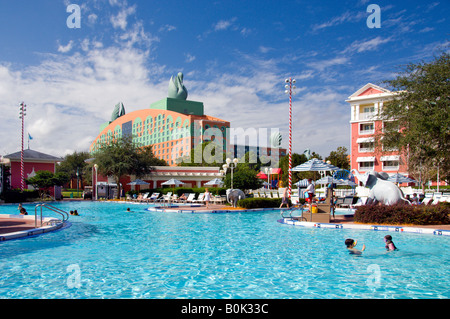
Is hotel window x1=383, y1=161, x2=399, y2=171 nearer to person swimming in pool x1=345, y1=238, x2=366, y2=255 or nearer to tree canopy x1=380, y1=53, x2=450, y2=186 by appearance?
tree canopy x1=380, y1=53, x2=450, y2=186

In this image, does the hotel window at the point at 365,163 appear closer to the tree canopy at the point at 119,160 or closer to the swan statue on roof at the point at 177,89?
the tree canopy at the point at 119,160

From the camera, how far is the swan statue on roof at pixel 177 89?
A: 126 metres

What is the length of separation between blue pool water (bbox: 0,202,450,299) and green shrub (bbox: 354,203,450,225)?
4.84ft

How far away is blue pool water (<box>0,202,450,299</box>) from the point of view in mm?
6480

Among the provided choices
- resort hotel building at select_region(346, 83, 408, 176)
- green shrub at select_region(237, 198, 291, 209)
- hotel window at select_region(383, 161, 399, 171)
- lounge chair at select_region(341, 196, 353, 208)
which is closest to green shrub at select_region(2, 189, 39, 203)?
green shrub at select_region(237, 198, 291, 209)

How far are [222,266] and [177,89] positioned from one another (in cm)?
12206

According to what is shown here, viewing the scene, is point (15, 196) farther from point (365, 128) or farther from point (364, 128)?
point (365, 128)

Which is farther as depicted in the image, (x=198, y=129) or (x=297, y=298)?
(x=198, y=129)

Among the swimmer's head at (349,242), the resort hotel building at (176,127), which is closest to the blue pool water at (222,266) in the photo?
the swimmer's head at (349,242)

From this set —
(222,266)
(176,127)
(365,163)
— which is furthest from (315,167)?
(176,127)

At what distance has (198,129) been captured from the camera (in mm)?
112125
